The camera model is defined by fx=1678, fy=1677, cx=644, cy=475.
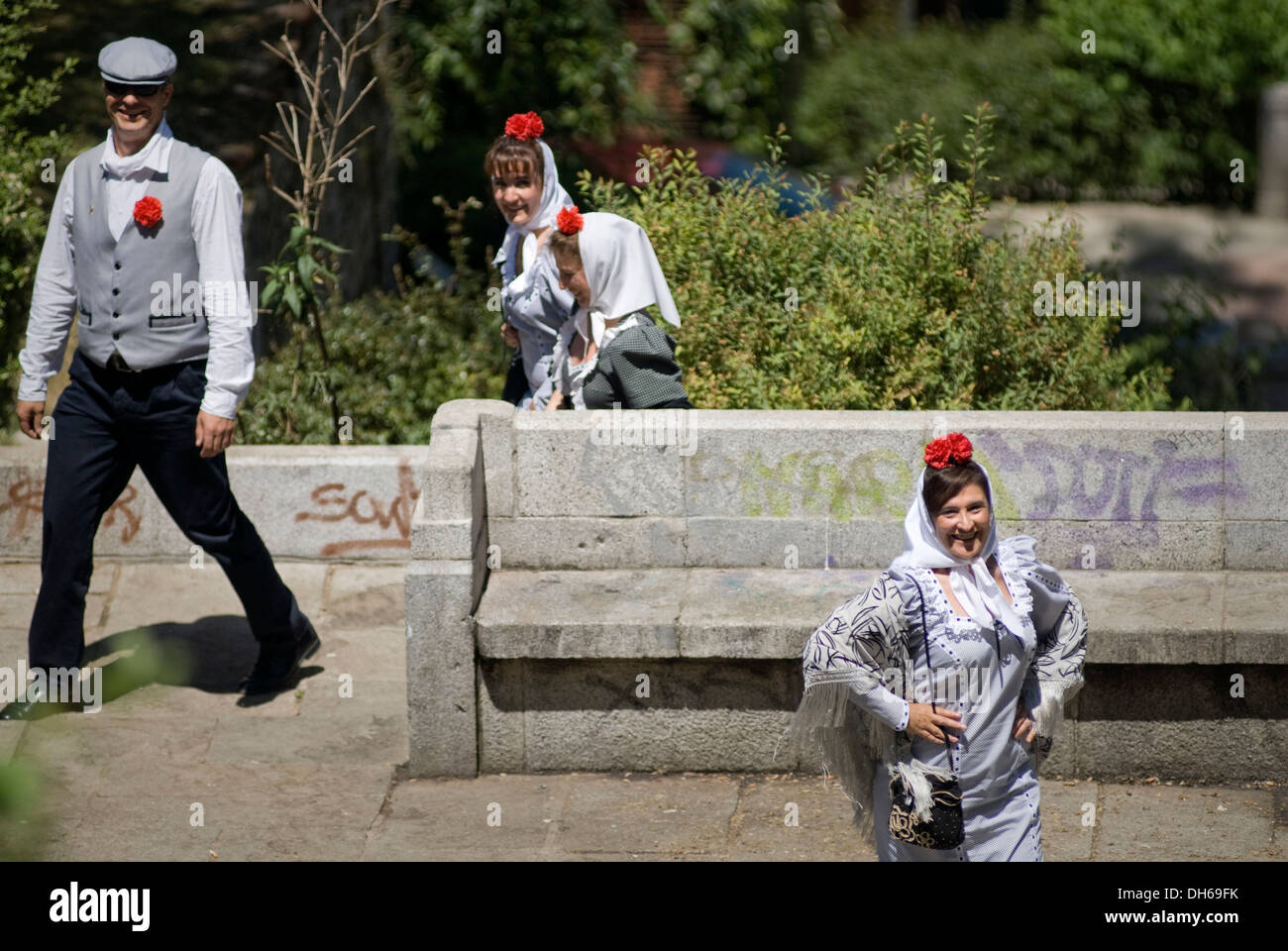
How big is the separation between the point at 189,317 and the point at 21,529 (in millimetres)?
1934

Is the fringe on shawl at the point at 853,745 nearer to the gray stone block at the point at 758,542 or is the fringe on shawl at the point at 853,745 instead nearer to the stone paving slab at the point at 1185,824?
the stone paving slab at the point at 1185,824

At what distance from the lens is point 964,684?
12.6 ft

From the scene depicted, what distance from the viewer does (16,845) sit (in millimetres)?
1686

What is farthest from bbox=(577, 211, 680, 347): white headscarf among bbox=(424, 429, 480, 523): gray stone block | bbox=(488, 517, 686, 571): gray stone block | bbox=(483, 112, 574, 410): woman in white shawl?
bbox=(424, 429, 480, 523): gray stone block

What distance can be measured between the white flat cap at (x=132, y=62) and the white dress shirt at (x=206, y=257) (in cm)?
20

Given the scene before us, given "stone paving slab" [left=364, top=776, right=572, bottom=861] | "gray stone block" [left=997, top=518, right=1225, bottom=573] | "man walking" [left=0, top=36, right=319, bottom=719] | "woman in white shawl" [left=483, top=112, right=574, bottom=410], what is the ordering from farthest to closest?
"woman in white shawl" [left=483, top=112, right=574, bottom=410] → "gray stone block" [left=997, top=518, right=1225, bottom=573] → "man walking" [left=0, top=36, right=319, bottom=719] → "stone paving slab" [left=364, top=776, right=572, bottom=861]

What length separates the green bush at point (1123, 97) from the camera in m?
18.6

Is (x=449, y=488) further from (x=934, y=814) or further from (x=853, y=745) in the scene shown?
(x=934, y=814)

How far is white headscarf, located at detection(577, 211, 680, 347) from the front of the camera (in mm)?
5836

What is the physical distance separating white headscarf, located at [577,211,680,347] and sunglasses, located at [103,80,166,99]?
150 centimetres

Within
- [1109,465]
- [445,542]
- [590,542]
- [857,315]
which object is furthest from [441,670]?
[857,315]

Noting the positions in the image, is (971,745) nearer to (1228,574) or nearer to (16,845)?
(1228,574)

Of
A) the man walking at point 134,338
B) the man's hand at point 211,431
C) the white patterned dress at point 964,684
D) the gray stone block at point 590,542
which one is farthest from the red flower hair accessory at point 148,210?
the white patterned dress at point 964,684

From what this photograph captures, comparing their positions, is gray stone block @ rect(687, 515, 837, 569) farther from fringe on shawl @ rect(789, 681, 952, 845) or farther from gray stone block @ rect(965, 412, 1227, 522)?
fringe on shawl @ rect(789, 681, 952, 845)
